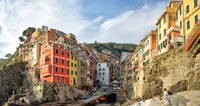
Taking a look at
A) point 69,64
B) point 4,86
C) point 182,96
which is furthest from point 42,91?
point 182,96

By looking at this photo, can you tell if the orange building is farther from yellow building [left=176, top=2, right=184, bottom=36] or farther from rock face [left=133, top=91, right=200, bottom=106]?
rock face [left=133, top=91, right=200, bottom=106]

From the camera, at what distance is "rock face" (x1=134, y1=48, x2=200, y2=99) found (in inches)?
1137

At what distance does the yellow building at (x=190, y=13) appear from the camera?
36.8 meters

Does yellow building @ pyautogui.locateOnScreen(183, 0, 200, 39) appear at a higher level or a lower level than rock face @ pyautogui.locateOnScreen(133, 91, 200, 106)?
higher

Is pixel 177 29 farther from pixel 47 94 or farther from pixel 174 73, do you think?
pixel 47 94

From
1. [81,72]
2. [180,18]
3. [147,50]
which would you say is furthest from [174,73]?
[81,72]

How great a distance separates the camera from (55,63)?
Result: 77438 mm

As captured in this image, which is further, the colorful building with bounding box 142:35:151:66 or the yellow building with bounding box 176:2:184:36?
the colorful building with bounding box 142:35:151:66

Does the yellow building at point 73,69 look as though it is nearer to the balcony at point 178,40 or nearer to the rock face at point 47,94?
the rock face at point 47,94

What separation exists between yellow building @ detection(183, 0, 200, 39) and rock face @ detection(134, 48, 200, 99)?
19.6ft

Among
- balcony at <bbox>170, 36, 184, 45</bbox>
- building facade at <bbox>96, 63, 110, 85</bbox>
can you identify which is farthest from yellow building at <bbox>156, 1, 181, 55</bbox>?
building facade at <bbox>96, 63, 110, 85</bbox>

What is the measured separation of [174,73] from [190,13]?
1173 cm

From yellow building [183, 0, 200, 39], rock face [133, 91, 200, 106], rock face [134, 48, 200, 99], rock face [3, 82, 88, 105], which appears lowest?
rock face [3, 82, 88, 105]

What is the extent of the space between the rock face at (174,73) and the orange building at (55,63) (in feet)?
132
